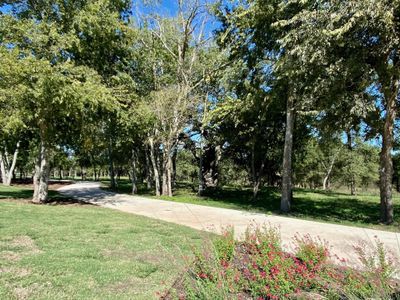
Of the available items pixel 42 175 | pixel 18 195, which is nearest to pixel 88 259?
pixel 42 175

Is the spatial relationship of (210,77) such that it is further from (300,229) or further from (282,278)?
(282,278)

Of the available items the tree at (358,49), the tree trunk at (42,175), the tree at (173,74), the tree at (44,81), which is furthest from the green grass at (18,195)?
the tree at (358,49)

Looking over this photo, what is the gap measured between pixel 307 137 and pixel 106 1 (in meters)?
13.9

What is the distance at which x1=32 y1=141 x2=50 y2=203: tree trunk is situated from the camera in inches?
547

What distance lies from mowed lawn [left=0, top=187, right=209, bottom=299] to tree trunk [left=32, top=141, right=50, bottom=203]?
5742 millimetres

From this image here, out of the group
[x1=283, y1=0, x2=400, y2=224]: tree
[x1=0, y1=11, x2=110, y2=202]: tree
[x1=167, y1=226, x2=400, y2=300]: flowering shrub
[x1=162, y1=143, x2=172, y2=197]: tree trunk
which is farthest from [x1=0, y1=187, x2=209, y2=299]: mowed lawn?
[x1=162, y1=143, x2=172, y2=197]: tree trunk

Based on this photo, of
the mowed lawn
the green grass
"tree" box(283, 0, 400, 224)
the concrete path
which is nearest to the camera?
the mowed lawn

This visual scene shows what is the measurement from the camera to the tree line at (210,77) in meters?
9.74

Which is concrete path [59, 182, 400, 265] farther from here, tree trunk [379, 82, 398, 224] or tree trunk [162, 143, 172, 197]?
tree trunk [162, 143, 172, 197]

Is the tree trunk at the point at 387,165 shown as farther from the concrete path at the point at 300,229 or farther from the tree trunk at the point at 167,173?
the tree trunk at the point at 167,173

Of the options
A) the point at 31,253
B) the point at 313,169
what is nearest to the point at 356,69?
the point at 31,253

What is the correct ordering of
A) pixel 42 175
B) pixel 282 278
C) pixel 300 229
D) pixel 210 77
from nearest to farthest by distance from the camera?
pixel 282 278 → pixel 300 229 → pixel 42 175 → pixel 210 77

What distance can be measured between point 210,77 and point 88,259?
16.1 m

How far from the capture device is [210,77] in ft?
63.9
